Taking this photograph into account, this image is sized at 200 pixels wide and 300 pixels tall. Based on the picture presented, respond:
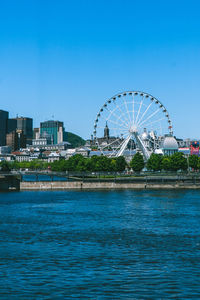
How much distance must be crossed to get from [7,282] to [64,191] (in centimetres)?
8635

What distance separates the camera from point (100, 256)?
113ft

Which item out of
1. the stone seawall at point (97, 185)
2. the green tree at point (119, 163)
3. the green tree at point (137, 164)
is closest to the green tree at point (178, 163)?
the green tree at point (137, 164)

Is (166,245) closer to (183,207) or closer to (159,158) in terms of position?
(183,207)

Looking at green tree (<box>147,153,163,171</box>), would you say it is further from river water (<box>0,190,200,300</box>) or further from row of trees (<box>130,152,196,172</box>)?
river water (<box>0,190,200,300</box>)

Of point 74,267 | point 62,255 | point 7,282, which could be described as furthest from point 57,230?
point 7,282

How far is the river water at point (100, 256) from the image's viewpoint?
26234 mm

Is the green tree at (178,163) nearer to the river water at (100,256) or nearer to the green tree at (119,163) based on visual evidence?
the green tree at (119,163)

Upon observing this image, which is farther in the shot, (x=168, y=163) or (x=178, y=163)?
(x=168, y=163)

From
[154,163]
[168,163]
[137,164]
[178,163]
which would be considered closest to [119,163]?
[137,164]

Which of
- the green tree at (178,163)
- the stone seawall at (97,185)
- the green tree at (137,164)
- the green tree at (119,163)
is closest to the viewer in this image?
the stone seawall at (97,185)

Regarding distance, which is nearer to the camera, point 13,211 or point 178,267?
point 178,267

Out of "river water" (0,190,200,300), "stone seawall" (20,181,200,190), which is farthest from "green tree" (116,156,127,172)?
"river water" (0,190,200,300)

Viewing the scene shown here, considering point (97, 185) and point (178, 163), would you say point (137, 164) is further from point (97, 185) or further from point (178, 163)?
point (97, 185)

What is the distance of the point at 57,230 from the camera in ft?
155
